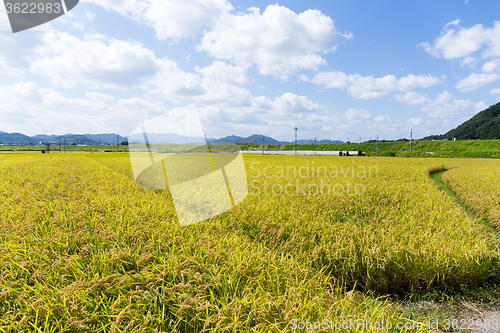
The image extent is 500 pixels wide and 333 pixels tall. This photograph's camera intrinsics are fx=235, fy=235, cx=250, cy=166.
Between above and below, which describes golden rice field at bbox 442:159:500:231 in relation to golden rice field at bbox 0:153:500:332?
below

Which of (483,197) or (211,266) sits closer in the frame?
(211,266)

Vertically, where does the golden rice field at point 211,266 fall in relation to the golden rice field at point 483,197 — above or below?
above

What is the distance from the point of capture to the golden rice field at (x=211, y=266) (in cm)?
208

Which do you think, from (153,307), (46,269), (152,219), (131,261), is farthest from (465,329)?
(46,269)

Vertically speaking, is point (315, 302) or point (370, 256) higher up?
point (315, 302)

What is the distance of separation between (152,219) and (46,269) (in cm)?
161

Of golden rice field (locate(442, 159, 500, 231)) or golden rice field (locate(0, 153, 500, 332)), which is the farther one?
golden rice field (locate(442, 159, 500, 231))

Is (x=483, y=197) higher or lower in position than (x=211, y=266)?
lower

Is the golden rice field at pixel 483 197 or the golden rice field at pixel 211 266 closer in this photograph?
the golden rice field at pixel 211 266

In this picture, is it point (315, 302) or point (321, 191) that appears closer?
point (315, 302)

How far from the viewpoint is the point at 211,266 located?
2.79 metres

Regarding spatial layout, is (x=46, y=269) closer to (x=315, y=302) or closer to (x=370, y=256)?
(x=315, y=302)

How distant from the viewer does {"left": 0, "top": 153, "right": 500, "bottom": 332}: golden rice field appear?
6.84 ft

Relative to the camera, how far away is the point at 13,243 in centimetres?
303
